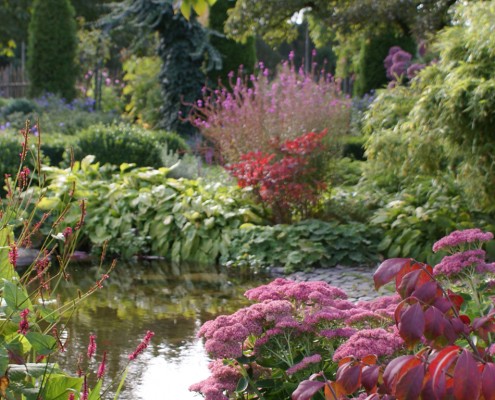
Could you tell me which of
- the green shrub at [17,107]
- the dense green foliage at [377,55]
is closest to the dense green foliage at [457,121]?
the green shrub at [17,107]

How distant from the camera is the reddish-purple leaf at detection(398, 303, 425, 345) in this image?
1.50 metres

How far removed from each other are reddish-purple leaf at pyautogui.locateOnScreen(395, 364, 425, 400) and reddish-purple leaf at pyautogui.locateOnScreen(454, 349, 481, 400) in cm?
6

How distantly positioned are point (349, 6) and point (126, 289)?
27.5 feet

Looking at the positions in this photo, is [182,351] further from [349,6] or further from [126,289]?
[349,6]

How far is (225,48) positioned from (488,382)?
49.8ft

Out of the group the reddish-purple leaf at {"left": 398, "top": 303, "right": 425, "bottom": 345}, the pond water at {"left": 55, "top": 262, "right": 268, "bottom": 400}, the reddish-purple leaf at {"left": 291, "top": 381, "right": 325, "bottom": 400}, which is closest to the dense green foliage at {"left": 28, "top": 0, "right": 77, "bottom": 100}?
the pond water at {"left": 55, "top": 262, "right": 268, "bottom": 400}

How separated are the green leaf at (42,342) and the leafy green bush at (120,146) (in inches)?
309

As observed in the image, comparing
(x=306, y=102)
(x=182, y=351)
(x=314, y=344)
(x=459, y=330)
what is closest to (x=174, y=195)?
(x=306, y=102)

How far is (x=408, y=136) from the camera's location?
679 cm

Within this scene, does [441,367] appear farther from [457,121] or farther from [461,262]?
[457,121]

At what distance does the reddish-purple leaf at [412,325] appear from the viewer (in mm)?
1498

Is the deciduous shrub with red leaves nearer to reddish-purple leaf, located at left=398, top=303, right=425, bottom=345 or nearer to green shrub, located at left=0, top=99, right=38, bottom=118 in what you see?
reddish-purple leaf, located at left=398, top=303, right=425, bottom=345

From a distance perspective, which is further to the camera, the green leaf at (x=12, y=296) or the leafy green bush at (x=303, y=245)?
the leafy green bush at (x=303, y=245)

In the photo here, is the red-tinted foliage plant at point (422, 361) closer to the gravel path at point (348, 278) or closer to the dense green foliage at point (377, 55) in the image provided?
the gravel path at point (348, 278)
